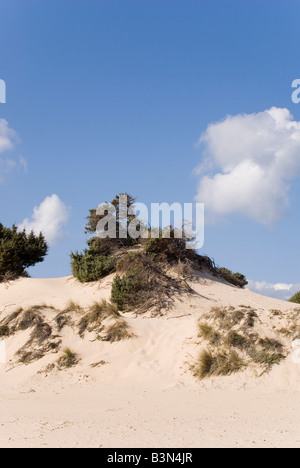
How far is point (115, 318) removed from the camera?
14078mm

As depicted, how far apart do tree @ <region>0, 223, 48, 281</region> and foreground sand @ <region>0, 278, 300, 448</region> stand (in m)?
11.6

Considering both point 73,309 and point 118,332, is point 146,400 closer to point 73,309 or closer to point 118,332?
point 118,332

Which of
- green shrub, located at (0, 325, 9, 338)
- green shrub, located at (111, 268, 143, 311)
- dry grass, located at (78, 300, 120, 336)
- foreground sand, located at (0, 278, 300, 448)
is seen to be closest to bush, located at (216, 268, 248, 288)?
green shrub, located at (111, 268, 143, 311)

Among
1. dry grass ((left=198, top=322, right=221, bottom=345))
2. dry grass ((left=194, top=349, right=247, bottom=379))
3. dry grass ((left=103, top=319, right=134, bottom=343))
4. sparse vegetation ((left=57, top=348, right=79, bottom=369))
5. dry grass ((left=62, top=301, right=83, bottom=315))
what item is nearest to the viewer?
dry grass ((left=194, top=349, right=247, bottom=379))

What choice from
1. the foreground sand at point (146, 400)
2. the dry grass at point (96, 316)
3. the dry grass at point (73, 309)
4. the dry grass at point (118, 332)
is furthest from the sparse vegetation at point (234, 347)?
the dry grass at point (73, 309)

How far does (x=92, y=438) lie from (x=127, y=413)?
2.02m

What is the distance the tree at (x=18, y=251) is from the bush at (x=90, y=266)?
4.63 meters

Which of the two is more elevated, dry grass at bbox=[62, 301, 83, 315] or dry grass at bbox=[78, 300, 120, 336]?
dry grass at bbox=[62, 301, 83, 315]

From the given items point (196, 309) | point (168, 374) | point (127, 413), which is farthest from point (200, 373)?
point (196, 309)

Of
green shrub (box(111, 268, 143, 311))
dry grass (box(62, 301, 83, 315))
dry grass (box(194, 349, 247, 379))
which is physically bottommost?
dry grass (box(194, 349, 247, 379))

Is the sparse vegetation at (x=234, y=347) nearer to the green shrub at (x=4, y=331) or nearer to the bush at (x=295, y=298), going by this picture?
the green shrub at (x=4, y=331)

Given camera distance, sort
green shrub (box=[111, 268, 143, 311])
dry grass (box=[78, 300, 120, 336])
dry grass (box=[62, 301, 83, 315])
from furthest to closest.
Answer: green shrub (box=[111, 268, 143, 311]), dry grass (box=[62, 301, 83, 315]), dry grass (box=[78, 300, 120, 336])

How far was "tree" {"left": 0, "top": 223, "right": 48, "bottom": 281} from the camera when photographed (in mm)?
25328

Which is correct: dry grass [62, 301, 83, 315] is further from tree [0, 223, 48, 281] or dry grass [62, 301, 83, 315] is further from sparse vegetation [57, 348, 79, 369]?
tree [0, 223, 48, 281]
